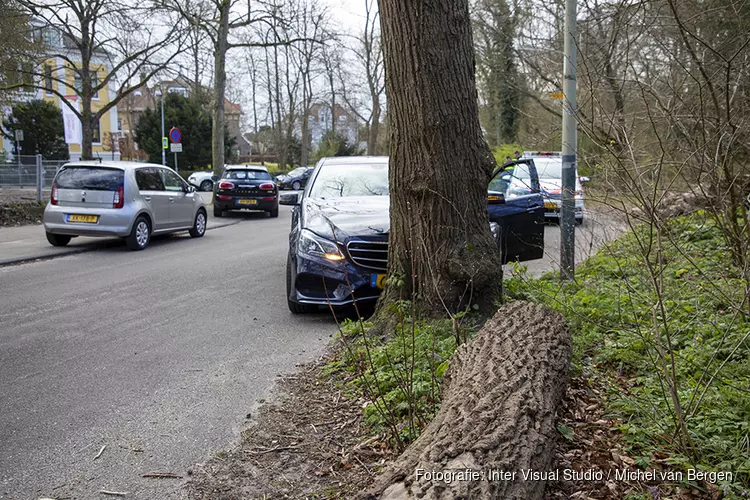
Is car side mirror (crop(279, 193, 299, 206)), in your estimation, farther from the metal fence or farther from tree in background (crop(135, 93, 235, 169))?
tree in background (crop(135, 93, 235, 169))

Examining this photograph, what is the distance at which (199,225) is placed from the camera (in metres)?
15.9

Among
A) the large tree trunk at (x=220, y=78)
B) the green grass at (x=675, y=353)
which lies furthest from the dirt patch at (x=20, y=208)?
the green grass at (x=675, y=353)

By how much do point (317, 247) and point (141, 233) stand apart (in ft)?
25.1

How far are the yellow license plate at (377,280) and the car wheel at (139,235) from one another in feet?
25.1

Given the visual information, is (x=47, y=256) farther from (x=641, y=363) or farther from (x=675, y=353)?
(x=675, y=353)

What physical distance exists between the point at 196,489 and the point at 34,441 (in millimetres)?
1238

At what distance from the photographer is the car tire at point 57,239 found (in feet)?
42.2

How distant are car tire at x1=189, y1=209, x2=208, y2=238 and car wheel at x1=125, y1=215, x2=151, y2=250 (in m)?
2.24

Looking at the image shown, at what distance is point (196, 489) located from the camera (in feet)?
10.6

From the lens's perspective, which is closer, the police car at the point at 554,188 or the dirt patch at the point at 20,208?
the police car at the point at 554,188

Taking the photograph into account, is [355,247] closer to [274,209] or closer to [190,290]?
[190,290]

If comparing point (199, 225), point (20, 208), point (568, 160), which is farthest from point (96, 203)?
point (568, 160)

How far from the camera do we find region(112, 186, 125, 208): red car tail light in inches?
490

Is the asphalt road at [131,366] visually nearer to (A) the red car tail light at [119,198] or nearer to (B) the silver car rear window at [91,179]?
(A) the red car tail light at [119,198]
